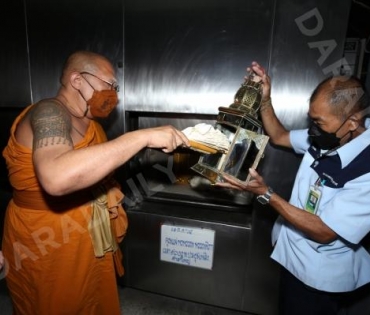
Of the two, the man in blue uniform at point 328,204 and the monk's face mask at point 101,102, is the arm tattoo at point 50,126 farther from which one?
the man in blue uniform at point 328,204

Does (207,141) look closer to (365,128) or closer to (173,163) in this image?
(365,128)

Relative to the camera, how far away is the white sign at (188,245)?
183cm

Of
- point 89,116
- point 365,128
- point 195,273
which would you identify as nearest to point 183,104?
point 89,116

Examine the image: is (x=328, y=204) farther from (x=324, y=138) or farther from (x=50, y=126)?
(x=50, y=126)

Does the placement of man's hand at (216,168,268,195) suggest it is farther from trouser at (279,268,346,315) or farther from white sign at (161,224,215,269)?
white sign at (161,224,215,269)

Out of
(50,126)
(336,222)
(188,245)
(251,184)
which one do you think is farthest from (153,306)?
(50,126)

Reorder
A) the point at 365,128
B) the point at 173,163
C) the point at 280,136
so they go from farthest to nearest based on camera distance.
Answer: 1. the point at 173,163
2. the point at 280,136
3. the point at 365,128

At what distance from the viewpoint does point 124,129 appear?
1888 millimetres

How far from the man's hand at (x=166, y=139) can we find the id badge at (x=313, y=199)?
65 centimetres

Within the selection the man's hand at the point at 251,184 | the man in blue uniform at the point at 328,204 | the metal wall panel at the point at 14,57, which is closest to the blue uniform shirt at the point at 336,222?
the man in blue uniform at the point at 328,204

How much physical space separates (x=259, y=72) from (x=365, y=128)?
22.1 inches

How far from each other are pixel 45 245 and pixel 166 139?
82 cm

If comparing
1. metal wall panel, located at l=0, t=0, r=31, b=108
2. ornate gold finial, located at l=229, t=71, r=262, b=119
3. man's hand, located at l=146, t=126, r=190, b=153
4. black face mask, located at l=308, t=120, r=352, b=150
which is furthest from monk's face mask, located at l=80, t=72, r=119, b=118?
metal wall panel, located at l=0, t=0, r=31, b=108

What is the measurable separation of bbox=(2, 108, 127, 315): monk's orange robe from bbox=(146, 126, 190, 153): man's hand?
1.45ft
